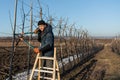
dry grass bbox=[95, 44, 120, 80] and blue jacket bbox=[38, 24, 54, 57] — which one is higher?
blue jacket bbox=[38, 24, 54, 57]

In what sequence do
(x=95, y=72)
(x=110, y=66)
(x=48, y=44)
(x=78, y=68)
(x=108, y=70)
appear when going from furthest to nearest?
(x=110, y=66)
(x=78, y=68)
(x=108, y=70)
(x=95, y=72)
(x=48, y=44)

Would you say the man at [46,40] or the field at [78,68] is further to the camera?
the field at [78,68]

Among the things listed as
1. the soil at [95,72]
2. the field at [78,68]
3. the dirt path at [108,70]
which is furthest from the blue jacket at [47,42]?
the dirt path at [108,70]

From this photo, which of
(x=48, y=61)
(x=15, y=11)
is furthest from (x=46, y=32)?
(x=15, y=11)

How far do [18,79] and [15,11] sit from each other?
452cm

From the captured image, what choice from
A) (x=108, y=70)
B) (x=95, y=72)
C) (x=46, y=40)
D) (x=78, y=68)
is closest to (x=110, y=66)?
(x=108, y=70)

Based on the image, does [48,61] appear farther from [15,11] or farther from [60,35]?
[60,35]

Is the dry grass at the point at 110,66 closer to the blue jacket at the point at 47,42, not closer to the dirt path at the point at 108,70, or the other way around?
the dirt path at the point at 108,70

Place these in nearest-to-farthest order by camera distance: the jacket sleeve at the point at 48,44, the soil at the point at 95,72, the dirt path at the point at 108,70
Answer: the jacket sleeve at the point at 48,44
the soil at the point at 95,72
the dirt path at the point at 108,70

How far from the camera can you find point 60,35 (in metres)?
14.8

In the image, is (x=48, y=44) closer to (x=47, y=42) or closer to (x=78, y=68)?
(x=47, y=42)

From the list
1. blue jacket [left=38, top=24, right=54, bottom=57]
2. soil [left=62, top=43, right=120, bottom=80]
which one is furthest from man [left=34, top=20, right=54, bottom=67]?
soil [left=62, top=43, right=120, bottom=80]

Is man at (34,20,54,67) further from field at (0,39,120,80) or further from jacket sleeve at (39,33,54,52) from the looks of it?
field at (0,39,120,80)

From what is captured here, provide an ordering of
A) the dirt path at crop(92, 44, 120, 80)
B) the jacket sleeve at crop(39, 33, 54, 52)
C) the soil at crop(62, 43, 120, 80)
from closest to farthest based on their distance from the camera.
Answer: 1. the jacket sleeve at crop(39, 33, 54, 52)
2. the soil at crop(62, 43, 120, 80)
3. the dirt path at crop(92, 44, 120, 80)
